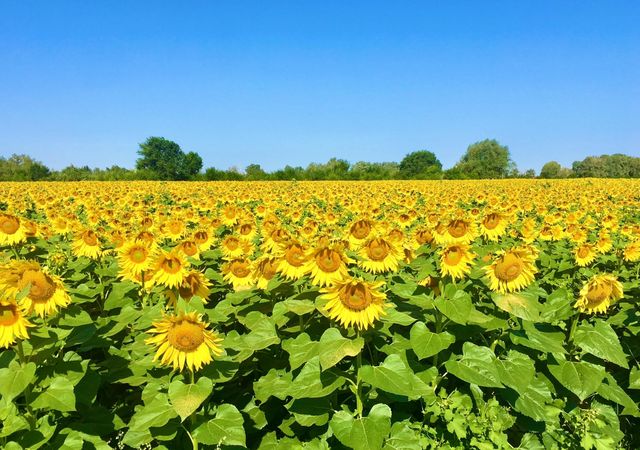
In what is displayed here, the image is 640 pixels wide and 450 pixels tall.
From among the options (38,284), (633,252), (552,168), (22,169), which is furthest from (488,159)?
(38,284)

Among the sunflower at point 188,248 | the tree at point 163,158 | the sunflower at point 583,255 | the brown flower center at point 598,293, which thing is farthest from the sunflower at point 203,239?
the tree at point 163,158

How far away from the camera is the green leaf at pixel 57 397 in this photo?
257 centimetres

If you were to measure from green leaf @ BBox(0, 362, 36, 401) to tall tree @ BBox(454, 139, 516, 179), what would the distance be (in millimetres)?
95707

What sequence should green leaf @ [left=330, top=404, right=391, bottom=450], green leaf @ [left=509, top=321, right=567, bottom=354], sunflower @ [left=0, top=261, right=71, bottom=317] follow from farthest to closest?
green leaf @ [left=509, top=321, right=567, bottom=354] < sunflower @ [left=0, top=261, right=71, bottom=317] < green leaf @ [left=330, top=404, right=391, bottom=450]

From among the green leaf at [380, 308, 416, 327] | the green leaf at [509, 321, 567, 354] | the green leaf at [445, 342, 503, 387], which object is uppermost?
the green leaf at [380, 308, 416, 327]

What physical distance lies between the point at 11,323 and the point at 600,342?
4.12 meters

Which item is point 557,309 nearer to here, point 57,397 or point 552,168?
point 57,397

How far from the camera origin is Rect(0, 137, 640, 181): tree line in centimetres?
5897

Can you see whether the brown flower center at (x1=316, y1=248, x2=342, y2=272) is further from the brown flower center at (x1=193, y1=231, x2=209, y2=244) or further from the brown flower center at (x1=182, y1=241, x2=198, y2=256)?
the brown flower center at (x1=193, y1=231, x2=209, y2=244)

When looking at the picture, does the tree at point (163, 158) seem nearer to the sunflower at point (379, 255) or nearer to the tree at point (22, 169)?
the tree at point (22, 169)

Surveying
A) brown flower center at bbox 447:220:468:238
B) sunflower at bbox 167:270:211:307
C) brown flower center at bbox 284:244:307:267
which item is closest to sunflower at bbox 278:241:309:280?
brown flower center at bbox 284:244:307:267

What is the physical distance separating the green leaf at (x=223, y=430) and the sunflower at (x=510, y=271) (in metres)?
2.16

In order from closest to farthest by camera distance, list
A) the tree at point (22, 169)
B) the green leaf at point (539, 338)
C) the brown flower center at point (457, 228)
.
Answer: the green leaf at point (539, 338)
the brown flower center at point (457, 228)
the tree at point (22, 169)

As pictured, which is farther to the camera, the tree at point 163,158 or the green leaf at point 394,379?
the tree at point 163,158
